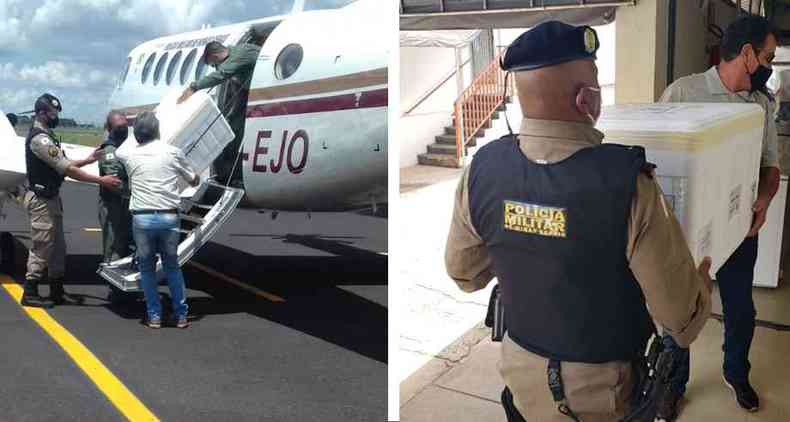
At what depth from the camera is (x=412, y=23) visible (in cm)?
195

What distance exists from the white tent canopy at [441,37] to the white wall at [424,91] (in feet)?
0.07

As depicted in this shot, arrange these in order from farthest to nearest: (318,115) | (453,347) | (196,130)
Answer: (318,115) < (196,130) < (453,347)

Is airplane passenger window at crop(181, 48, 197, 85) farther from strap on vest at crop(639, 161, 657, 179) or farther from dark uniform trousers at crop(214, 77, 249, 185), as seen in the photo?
strap on vest at crop(639, 161, 657, 179)

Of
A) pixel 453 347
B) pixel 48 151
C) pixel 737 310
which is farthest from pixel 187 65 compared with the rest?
pixel 737 310

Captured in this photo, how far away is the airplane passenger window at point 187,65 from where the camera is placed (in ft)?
17.2

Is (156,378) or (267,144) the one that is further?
(267,144)

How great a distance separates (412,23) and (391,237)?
2.05 ft

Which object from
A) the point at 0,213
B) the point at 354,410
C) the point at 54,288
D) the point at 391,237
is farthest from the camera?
the point at 0,213

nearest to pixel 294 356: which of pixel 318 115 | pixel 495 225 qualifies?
pixel 318 115

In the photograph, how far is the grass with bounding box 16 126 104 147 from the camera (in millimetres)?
3166

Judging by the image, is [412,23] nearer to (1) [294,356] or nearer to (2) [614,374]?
(2) [614,374]

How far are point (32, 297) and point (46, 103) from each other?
3.75 feet

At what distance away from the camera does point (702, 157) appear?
1.30m

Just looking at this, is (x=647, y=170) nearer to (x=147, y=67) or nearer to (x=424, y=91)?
(x=424, y=91)
